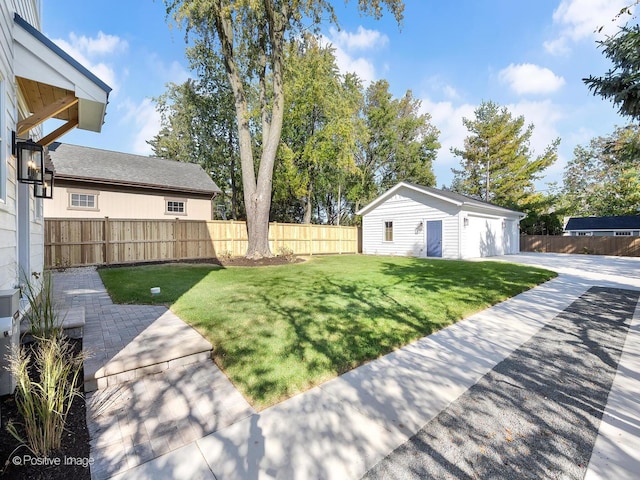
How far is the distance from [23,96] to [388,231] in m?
15.2

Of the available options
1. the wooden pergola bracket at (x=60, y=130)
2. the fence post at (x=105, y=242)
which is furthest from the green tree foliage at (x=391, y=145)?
the wooden pergola bracket at (x=60, y=130)

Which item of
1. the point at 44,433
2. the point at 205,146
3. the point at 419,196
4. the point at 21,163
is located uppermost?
the point at 205,146

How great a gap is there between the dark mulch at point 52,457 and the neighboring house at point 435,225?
14019mm

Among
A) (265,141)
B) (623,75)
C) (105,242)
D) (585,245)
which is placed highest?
(265,141)

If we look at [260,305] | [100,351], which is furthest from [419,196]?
[100,351]

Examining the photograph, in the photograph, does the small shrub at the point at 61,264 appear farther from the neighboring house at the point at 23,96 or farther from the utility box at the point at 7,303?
the utility box at the point at 7,303

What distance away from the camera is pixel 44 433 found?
1887mm

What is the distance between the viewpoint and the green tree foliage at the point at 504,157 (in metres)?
24.1

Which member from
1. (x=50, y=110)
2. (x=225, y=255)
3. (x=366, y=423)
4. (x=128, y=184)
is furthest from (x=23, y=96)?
(x=128, y=184)

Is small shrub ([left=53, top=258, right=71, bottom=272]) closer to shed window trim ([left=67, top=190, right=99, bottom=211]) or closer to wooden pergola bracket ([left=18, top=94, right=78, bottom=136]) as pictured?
shed window trim ([left=67, top=190, right=99, bottom=211])

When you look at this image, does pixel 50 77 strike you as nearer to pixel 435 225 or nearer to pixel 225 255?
pixel 225 255

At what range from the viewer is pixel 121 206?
13172mm

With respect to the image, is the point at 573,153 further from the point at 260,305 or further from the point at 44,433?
the point at 44,433

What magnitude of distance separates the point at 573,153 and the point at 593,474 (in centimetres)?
3916
